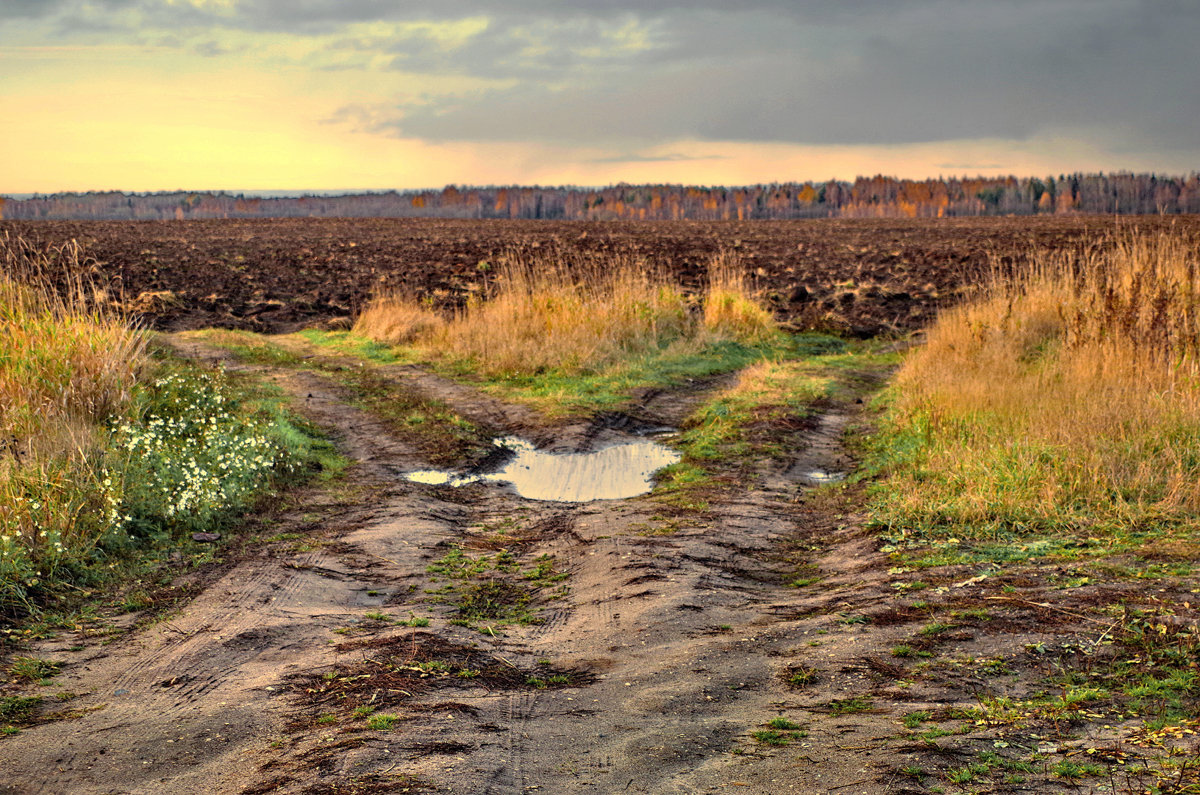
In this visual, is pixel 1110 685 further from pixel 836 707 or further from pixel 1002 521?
pixel 1002 521

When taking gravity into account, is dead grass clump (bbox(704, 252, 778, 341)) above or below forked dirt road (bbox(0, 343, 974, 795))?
above

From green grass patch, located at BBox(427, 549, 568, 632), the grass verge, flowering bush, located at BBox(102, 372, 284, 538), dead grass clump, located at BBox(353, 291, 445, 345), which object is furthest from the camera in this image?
dead grass clump, located at BBox(353, 291, 445, 345)

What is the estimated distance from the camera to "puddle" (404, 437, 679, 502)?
8.86 meters

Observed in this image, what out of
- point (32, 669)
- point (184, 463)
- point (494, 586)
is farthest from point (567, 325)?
point (32, 669)

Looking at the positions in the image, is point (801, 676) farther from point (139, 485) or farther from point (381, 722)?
point (139, 485)

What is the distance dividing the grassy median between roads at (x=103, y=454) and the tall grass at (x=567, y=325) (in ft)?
A: 14.6

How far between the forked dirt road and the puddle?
53 cm

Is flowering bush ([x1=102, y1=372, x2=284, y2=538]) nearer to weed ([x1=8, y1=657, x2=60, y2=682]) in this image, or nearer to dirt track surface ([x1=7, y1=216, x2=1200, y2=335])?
weed ([x1=8, y1=657, x2=60, y2=682])

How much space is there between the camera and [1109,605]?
16.5 ft

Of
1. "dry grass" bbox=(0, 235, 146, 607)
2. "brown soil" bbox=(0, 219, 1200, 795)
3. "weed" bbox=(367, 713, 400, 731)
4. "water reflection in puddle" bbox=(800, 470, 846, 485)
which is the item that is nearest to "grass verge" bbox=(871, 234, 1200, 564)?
"water reflection in puddle" bbox=(800, 470, 846, 485)

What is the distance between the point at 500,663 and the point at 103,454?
4559 millimetres

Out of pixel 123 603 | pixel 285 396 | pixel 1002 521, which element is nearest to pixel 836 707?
pixel 1002 521

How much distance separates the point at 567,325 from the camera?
15016mm

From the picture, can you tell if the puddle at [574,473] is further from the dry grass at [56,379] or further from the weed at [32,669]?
the weed at [32,669]
